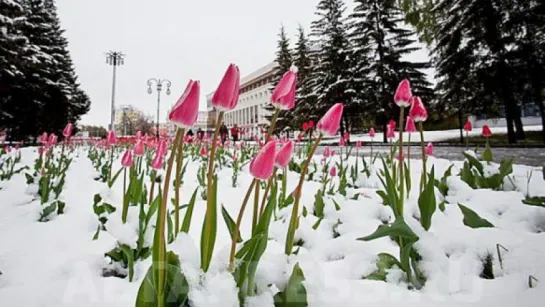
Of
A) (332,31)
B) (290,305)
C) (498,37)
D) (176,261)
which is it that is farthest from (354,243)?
(332,31)

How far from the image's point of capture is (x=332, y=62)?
82.3ft

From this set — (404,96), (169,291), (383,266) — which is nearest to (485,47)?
(404,96)

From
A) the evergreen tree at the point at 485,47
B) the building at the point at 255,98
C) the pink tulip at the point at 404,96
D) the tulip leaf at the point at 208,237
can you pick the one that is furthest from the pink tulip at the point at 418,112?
the building at the point at 255,98

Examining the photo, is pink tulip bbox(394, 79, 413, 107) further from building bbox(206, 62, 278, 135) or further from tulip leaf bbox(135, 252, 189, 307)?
building bbox(206, 62, 278, 135)

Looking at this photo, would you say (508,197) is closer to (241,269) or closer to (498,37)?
(241,269)

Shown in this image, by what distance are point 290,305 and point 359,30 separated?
2577cm

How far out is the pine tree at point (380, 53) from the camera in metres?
22.3

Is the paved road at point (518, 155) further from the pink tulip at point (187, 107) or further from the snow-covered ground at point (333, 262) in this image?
the pink tulip at point (187, 107)

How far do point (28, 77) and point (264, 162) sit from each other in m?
24.2

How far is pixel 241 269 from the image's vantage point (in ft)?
2.40

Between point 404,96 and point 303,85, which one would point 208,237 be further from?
point 303,85

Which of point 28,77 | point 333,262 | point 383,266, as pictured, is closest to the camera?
point 383,266

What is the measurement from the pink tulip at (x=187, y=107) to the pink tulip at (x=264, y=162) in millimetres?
195

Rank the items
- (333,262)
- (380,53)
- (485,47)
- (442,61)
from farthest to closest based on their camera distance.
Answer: (380,53)
(442,61)
(485,47)
(333,262)
